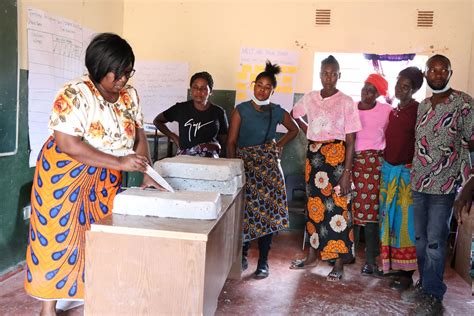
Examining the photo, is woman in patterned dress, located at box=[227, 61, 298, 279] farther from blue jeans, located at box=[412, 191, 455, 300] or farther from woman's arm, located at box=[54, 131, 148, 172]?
A: woman's arm, located at box=[54, 131, 148, 172]

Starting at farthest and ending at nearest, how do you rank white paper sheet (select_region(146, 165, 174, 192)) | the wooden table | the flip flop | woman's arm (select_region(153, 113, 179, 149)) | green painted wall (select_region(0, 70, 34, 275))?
woman's arm (select_region(153, 113, 179, 149)), the flip flop, green painted wall (select_region(0, 70, 34, 275)), white paper sheet (select_region(146, 165, 174, 192)), the wooden table

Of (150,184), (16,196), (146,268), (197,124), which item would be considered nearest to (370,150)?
(197,124)

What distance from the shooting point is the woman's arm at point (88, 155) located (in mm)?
1896

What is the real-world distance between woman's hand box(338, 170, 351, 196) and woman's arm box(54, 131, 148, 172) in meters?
1.75

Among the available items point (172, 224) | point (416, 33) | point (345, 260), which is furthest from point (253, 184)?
point (416, 33)

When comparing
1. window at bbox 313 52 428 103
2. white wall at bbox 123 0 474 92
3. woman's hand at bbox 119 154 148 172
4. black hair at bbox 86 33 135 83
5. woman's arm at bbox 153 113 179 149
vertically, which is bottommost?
woman's hand at bbox 119 154 148 172

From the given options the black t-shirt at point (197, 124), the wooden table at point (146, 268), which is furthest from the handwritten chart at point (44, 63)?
the wooden table at point (146, 268)

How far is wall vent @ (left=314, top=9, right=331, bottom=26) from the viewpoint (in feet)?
14.7

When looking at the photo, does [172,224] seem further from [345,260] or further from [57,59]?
[57,59]

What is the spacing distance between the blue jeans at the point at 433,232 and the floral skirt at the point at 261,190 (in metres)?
0.96

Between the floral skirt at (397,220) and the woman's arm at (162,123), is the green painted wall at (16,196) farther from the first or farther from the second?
the floral skirt at (397,220)

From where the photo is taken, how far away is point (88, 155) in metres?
1.90

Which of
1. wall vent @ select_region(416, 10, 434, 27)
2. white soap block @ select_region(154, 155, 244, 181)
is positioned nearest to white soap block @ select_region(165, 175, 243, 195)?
white soap block @ select_region(154, 155, 244, 181)

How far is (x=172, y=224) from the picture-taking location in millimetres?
1598
